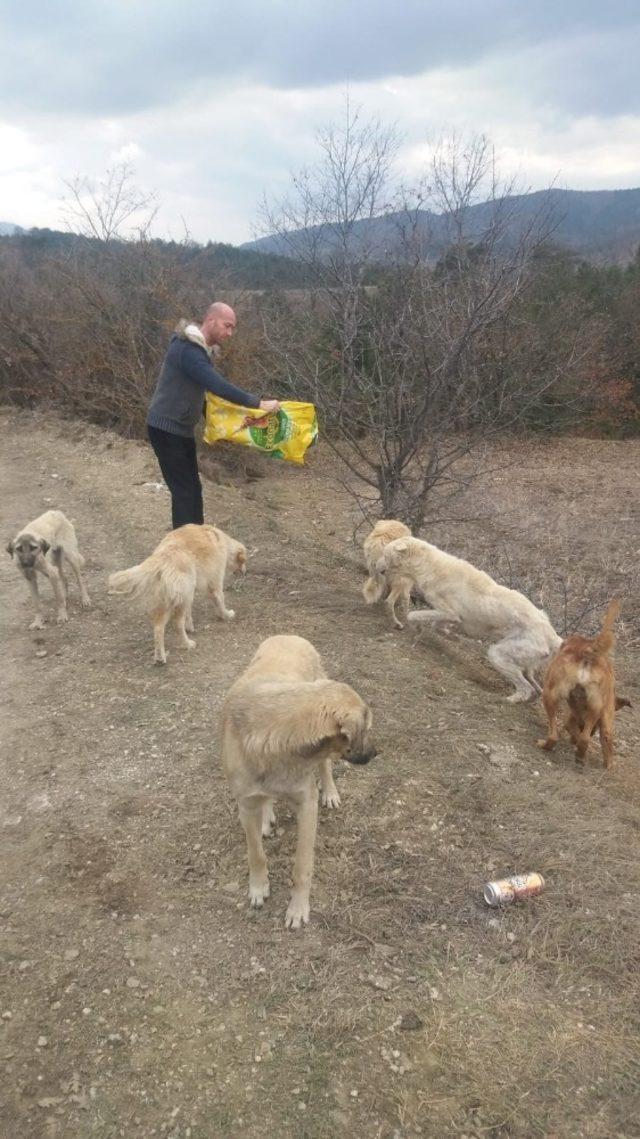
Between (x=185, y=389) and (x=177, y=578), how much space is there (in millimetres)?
1731

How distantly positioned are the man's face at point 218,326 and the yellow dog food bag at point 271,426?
132cm

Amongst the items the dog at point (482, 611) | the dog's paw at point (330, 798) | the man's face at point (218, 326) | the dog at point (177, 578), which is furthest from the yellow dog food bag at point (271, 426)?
the dog's paw at point (330, 798)

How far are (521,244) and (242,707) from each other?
5.74 metres

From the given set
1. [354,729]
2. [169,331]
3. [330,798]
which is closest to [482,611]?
[330,798]

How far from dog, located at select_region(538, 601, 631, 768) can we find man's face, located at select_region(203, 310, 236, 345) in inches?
150

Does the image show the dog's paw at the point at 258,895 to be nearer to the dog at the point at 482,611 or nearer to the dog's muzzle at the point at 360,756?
the dog's muzzle at the point at 360,756

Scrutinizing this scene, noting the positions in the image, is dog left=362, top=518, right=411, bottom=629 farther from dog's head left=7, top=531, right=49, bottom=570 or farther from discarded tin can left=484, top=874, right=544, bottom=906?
discarded tin can left=484, top=874, right=544, bottom=906

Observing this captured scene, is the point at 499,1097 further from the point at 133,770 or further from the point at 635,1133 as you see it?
the point at 133,770

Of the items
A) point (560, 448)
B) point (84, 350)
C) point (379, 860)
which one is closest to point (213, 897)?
point (379, 860)

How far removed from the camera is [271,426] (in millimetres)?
7340

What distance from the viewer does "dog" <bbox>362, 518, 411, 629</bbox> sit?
6352 millimetres

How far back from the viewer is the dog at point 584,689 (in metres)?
4.55

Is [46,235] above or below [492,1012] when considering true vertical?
above

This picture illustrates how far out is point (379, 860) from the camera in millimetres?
3629
